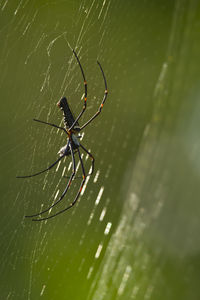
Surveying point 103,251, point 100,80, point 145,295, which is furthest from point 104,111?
point 145,295

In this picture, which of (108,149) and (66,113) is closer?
(66,113)

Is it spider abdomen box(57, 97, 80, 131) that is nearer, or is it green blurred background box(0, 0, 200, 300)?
spider abdomen box(57, 97, 80, 131)

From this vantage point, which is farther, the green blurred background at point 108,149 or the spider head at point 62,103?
the green blurred background at point 108,149

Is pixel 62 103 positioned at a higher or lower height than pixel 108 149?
lower

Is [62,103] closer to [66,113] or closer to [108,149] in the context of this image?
[66,113]

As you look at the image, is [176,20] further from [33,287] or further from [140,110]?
[33,287]

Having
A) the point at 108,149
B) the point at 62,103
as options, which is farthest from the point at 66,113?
the point at 108,149

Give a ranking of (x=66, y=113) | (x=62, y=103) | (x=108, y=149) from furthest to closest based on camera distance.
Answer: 1. (x=108, y=149)
2. (x=66, y=113)
3. (x=62, y=103)

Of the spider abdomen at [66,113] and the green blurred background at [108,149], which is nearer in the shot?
the spider abdomen at [66,113]
